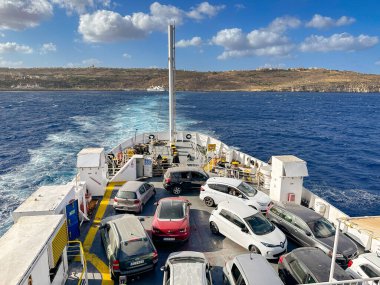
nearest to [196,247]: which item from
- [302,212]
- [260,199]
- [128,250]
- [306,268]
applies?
[128,250]

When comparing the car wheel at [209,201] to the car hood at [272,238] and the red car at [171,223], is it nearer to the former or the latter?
the red car at [171,223]

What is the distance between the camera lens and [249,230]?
435 inches

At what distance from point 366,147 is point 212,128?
2885cm

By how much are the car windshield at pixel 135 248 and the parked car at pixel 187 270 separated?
103 centimetres

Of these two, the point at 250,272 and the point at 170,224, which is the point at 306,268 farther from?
the point at 170,224

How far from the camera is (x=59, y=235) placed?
→ 838 centimetres

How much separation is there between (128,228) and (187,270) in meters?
3.19

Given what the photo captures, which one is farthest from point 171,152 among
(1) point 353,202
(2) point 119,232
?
(1) point 353,202

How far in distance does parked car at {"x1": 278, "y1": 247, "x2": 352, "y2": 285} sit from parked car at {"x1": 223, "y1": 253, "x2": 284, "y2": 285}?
3.68 feet

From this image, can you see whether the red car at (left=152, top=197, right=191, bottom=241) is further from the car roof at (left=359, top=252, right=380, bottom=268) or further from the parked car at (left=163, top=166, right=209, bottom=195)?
the car roof at (left=359, top=252, right=380, bottom=268)

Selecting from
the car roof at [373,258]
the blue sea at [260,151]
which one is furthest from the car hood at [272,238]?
the blue sea at [260,151]

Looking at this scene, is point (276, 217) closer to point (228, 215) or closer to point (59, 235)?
point (228, 215)

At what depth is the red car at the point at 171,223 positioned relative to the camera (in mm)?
11281

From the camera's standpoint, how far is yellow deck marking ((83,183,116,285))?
9.80m
